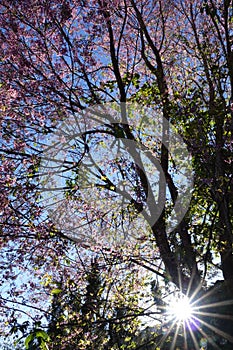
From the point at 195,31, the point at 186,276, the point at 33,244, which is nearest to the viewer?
the point at 186,276

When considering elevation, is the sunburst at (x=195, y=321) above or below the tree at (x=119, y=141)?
below

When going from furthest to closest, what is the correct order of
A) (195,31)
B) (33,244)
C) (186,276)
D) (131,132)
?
1. (195,31)
2. (131,132)
3. (33,244)
4. (186,276)

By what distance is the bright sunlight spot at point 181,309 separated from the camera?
6.16m

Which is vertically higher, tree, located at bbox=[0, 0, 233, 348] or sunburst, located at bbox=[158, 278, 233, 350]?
tree, located at bbox=[0, 0, 233, 348]

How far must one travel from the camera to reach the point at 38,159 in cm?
649

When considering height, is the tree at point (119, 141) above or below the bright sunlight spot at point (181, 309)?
above

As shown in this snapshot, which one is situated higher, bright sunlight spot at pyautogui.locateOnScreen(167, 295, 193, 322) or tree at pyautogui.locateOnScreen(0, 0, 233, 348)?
tree at pyautogui.locateOnScreen(0, 0, 233, 348)

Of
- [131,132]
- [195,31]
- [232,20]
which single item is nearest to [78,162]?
[131,132]

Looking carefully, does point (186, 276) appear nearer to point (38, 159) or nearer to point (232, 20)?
point (38, 159)

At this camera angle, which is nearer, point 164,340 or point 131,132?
point 164,340

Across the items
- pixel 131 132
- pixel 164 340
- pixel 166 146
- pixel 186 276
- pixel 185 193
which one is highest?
pixel 131 132

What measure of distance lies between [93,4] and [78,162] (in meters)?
3.32

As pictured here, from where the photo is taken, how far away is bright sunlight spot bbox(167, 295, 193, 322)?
20.2 feet

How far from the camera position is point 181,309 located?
6.42 metres
